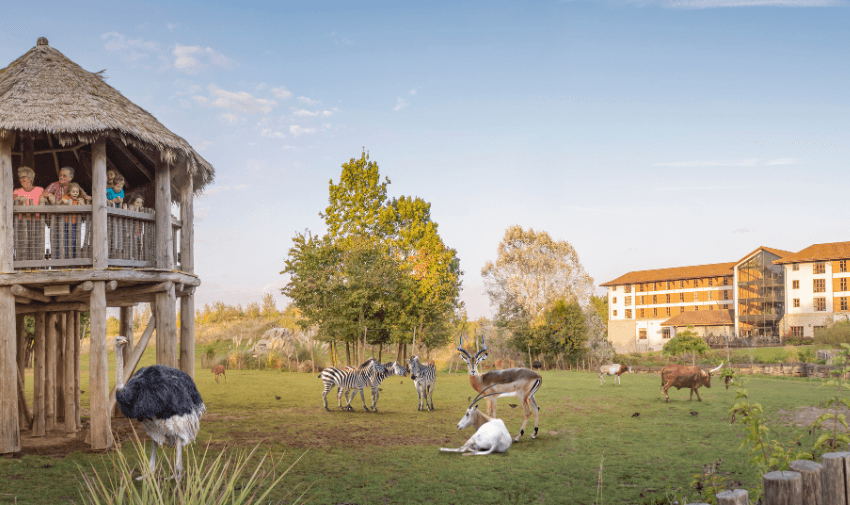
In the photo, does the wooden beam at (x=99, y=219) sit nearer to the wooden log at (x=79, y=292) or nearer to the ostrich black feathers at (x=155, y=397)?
the wooden log at (x=79, y=292)

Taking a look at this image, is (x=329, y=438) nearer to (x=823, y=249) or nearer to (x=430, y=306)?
(x=430, y=306)

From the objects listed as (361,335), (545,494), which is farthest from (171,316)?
(361,335)

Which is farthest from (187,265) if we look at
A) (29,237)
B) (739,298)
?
(739,298)

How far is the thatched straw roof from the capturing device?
1004 cm

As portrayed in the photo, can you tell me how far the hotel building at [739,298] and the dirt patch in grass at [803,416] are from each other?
3419cm

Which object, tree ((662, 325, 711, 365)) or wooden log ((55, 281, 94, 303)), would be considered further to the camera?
tree ((662, 325, 711, 365))

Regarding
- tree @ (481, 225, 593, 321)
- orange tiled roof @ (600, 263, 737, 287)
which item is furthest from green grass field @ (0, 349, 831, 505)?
orange tiled roof @ (600, 263, 737, 287)

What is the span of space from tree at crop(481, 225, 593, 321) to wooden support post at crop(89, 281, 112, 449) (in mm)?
36754

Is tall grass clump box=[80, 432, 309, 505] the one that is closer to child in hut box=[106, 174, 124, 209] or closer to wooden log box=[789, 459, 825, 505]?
wooden log box=[789, 459, 825, 505]

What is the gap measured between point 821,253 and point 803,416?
53392 millimetres

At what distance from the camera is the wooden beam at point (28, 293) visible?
9.96m

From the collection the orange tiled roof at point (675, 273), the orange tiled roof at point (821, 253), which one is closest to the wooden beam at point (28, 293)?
the orange tiled roof at point (821, 253)

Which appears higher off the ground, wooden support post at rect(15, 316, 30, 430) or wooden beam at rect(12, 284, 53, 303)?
wooden beam at rect(12, 284, 53, 303)

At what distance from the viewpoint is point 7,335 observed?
995 centimetres
